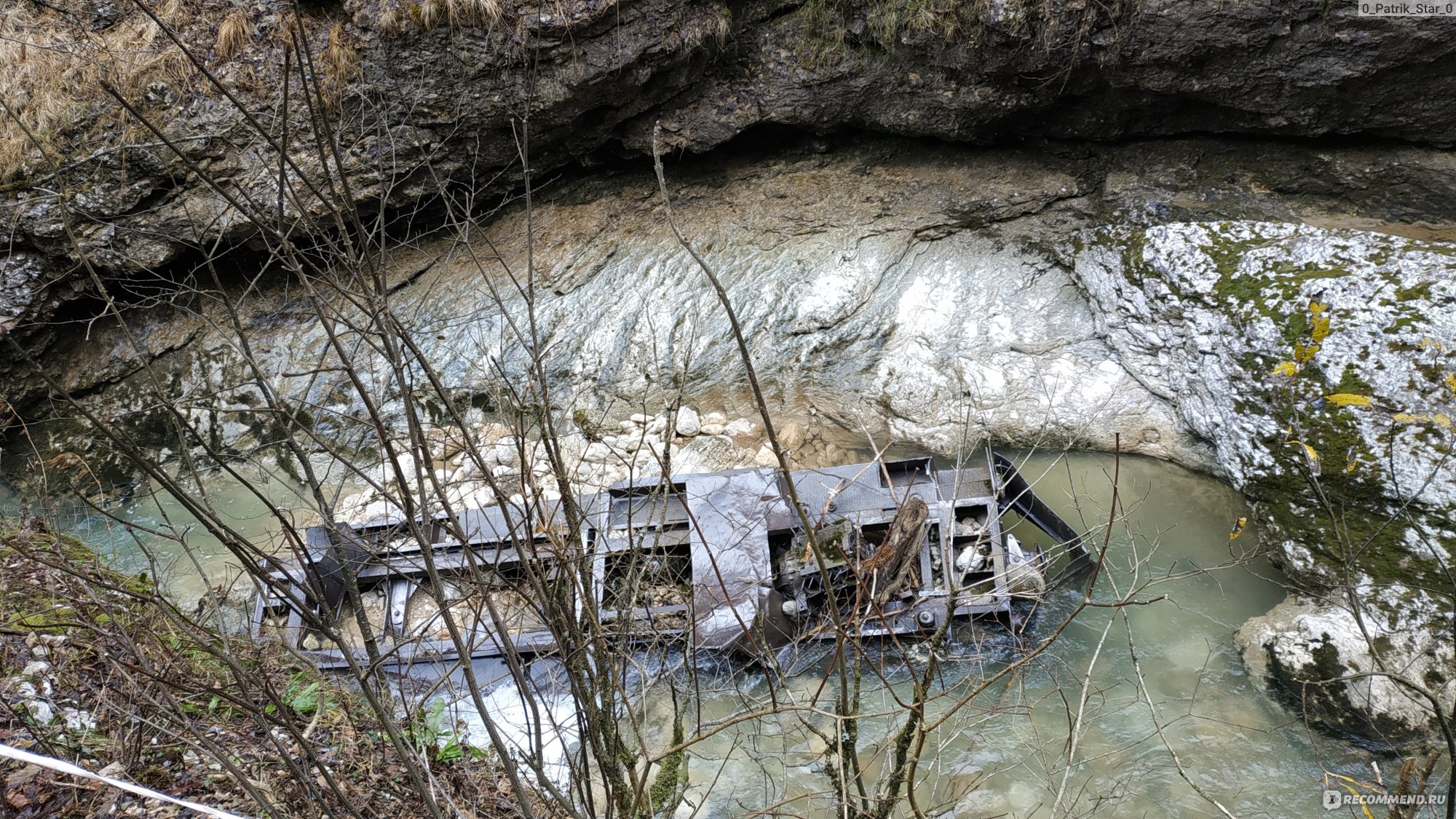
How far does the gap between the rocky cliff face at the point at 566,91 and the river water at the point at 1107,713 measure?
3.29 m

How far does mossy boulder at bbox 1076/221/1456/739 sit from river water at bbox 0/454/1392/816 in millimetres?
252

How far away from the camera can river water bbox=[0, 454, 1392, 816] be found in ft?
13.4

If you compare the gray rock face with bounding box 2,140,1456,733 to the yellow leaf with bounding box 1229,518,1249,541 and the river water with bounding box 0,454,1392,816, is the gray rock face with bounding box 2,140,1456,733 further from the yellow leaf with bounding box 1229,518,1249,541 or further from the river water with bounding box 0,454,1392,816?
the river water with bounding box 0,454,1392,816

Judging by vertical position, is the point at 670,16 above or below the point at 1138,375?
above

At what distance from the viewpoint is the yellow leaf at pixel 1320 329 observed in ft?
17.1

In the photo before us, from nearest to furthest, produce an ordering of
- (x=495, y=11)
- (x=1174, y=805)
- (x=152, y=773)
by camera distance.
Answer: (x=152, y=773) → (x=1174, y=805) → (x=495, y=11)

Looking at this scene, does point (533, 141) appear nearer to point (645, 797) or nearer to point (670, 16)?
point (670, 16)

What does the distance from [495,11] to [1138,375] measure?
234 inches

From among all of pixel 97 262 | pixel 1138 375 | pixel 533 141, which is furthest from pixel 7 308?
pixel 1138 375

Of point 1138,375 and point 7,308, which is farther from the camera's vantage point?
point 7,308

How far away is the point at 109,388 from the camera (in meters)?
8.12

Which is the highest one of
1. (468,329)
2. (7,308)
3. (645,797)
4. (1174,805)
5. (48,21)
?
(48,21)
